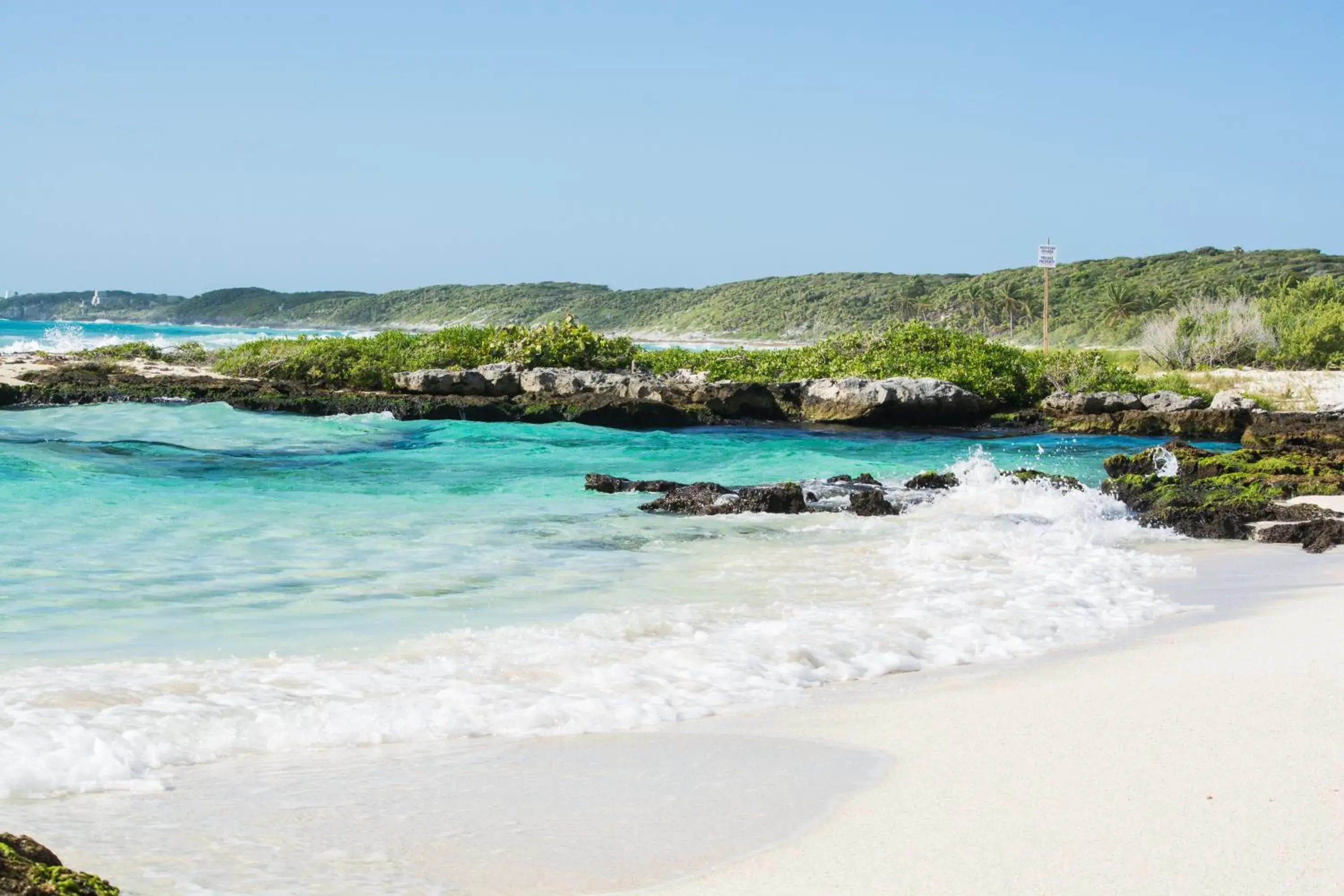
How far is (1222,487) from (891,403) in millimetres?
10726

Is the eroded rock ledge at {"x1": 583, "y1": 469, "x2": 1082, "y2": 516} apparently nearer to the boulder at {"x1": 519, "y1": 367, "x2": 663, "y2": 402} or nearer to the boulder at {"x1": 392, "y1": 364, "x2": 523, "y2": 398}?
the boulder at {"x1": 519, "y1": 367, "x2": 663, "y2": 402}

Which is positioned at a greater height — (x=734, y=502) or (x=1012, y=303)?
(x=1012, y=303)

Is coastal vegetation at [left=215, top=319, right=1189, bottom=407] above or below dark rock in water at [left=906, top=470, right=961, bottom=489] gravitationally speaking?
above

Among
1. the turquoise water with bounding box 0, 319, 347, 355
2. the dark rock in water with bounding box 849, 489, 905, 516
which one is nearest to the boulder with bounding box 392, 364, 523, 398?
the turquoise water with bounding box 0, 319, 347, 355

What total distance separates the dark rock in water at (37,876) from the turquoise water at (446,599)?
5.18 feet

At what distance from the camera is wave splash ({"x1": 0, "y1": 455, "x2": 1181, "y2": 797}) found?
495cm

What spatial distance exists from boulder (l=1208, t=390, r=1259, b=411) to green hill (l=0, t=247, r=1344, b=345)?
10.9 meters

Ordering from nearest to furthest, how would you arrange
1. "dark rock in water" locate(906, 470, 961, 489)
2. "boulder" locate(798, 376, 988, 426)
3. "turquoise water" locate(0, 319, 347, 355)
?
"dark rock in water" locate(906, 470, 961, 489)
"boulder" locate(798, 376, 988, 426)
"turquoise water" locate(0, 319, 347, 355)

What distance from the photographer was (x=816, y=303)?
107 metres

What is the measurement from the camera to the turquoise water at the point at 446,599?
17.6 ft

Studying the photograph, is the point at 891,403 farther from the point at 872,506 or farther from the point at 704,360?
the point at 872,506

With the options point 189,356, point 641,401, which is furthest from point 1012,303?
point 641,401

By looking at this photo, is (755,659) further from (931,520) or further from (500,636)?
(931,520)

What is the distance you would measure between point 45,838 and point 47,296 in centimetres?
20502
